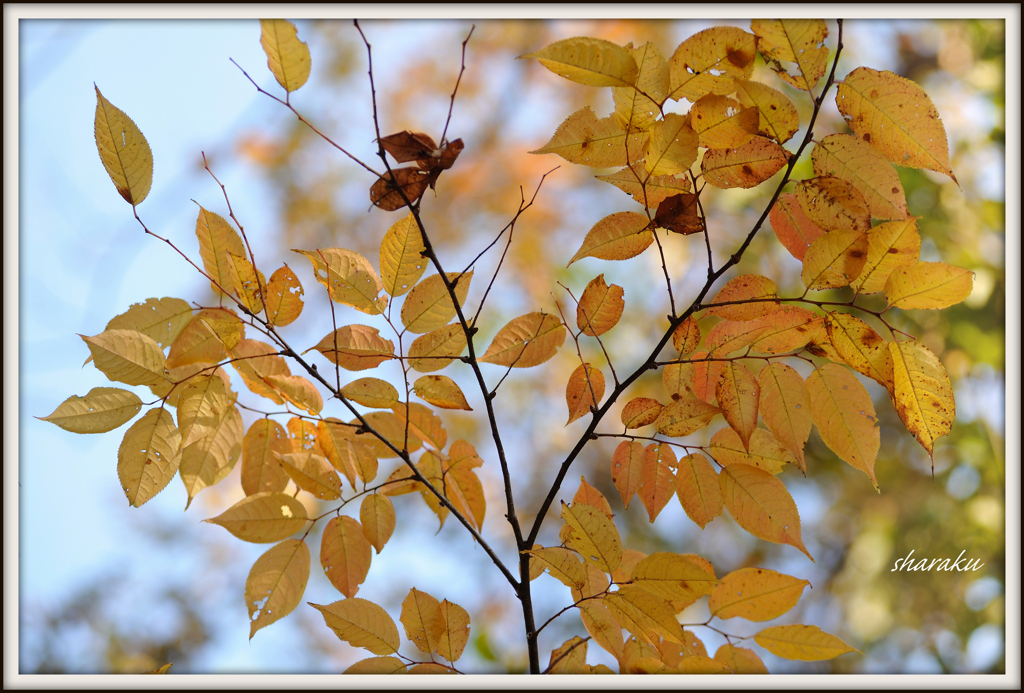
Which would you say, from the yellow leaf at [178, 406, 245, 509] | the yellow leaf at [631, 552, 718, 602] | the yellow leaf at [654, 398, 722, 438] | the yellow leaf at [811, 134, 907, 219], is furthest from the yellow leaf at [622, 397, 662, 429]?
the yellow leaf at [178, 406, 245, 509]

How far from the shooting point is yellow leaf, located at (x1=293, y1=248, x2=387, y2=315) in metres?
0.48

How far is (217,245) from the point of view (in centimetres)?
50

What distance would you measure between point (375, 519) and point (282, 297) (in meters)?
0.20

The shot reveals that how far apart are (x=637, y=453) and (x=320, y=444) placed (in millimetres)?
276

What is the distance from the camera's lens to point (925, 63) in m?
2.41

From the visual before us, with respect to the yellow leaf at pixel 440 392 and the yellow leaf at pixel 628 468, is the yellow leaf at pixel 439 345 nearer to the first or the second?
the yellow leaf at pixel 440 392

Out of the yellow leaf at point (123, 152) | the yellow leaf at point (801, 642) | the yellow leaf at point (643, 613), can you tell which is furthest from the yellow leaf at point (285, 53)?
the yellow leaf at point (801, 642)

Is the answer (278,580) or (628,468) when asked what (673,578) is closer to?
(628,468)

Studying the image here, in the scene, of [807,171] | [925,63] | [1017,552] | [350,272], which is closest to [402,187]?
[350,272]

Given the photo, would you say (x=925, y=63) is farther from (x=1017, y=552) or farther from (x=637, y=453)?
(x=637, y=453)

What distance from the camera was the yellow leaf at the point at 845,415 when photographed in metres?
0.44

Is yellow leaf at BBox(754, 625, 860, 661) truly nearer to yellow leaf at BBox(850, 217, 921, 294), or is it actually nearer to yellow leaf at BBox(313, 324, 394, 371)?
yellow leaf at BBox(850, 217, 921, 294)

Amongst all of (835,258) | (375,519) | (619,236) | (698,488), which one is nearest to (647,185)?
(619,236)

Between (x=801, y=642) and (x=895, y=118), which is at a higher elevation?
(x=895, y=118)
